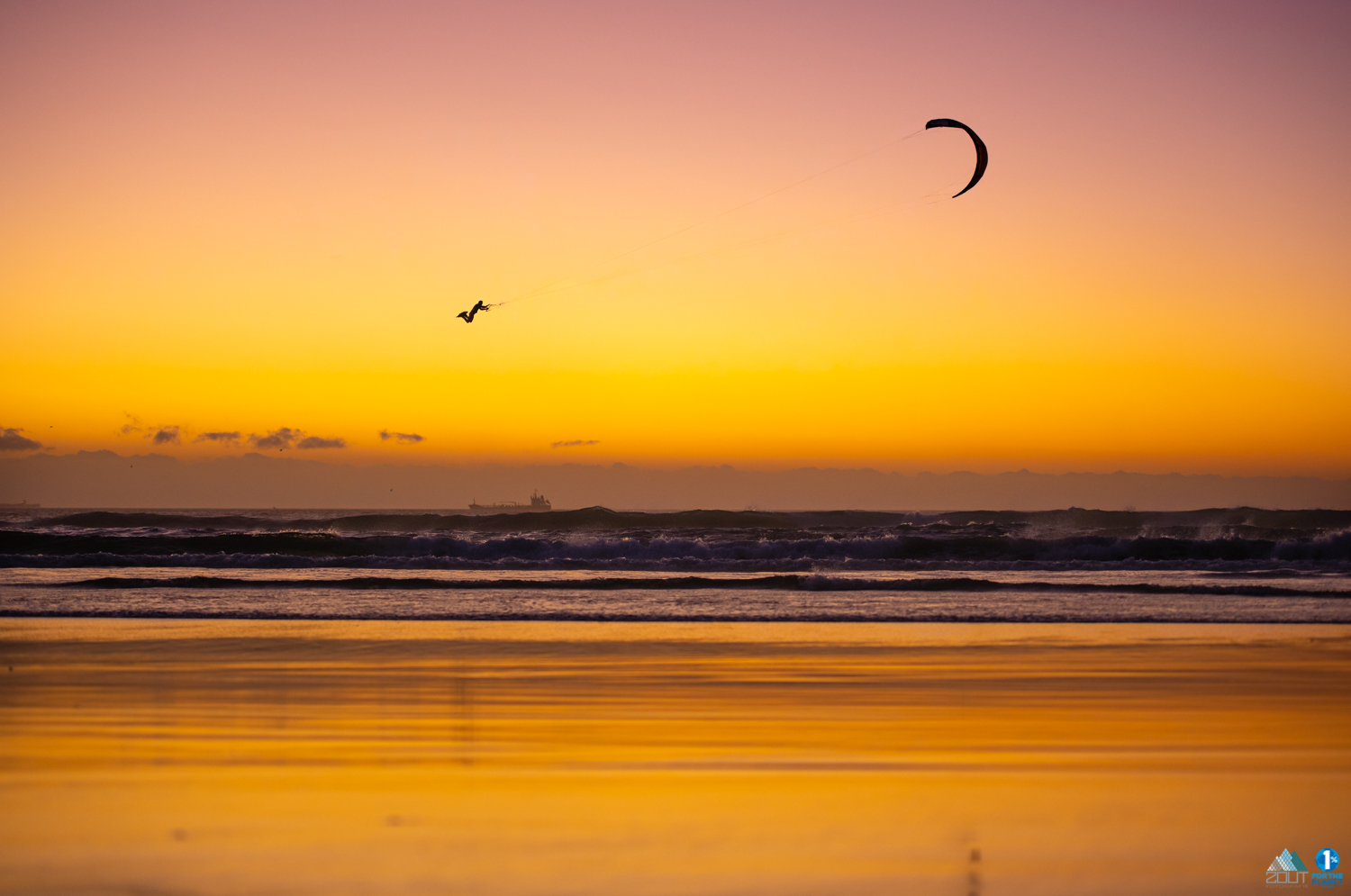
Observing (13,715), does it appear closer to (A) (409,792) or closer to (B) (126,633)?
(A) (409,792)

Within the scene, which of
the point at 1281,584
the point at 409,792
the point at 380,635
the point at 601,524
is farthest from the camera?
the point at 601,524

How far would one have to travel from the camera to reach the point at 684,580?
69.2ft

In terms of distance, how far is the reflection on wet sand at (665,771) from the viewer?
4.83 m

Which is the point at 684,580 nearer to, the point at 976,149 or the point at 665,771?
the point at 976,149

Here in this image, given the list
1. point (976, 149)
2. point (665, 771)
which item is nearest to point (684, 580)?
point (976, 149)

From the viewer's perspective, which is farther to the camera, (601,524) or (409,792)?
(601,524)

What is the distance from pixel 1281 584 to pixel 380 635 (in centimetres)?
1719

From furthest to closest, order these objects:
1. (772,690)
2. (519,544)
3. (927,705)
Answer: (519,544) < (772,690) < (927,705)

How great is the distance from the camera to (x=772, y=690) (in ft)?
29.4

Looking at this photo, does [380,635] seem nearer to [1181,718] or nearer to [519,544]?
[1181,718]

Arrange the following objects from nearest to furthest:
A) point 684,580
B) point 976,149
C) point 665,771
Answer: point 665,771 → point 976,149 → point 684,580

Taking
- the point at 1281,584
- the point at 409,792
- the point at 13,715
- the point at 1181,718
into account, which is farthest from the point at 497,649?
the point at 1281,584

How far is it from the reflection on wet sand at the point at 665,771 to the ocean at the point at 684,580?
15.9ft

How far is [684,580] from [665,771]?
1477 centimetres
